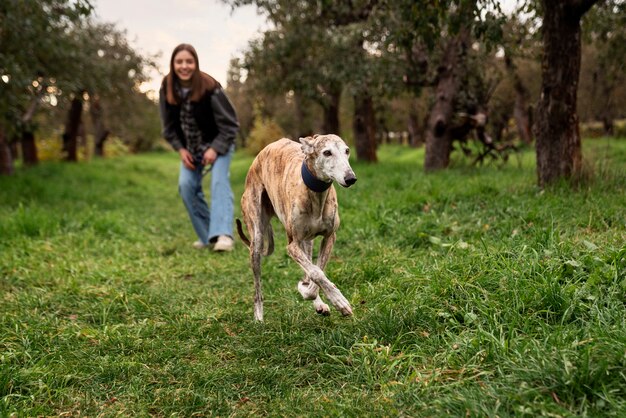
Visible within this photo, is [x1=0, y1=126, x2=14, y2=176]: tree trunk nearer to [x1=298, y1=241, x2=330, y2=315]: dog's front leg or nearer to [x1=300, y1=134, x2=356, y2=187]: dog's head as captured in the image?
[x1=298, y1=241, x2=330, y2=315]: dog's front leg

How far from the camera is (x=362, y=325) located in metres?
3.45

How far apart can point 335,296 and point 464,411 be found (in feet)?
3.78

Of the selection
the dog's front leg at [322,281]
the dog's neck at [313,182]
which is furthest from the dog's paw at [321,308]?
the dog's neck at [313,182]

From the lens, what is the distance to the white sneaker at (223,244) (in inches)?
253

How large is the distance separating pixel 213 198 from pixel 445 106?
273 inches

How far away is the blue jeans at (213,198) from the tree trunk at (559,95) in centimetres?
406

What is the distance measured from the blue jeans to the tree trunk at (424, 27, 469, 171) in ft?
20.9

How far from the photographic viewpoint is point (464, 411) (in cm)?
228

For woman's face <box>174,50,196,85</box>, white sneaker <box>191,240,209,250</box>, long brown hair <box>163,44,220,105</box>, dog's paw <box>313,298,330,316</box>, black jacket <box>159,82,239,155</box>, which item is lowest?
white sneaker <box>191,240,209,250</box>

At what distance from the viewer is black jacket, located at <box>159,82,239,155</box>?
6512 mm

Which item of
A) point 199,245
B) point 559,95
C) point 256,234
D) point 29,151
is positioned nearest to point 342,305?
point 256,234

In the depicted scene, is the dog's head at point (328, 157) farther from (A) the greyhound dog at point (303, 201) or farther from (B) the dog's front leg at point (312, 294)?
(B) the dog's front leg at point (312, 294)

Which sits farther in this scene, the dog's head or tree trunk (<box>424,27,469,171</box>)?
tree trunk (<box>424,27,469,171</box>)

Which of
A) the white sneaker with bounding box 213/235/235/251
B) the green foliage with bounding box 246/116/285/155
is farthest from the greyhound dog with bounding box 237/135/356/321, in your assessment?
the green foliage with bounding box 246/116/285/155
